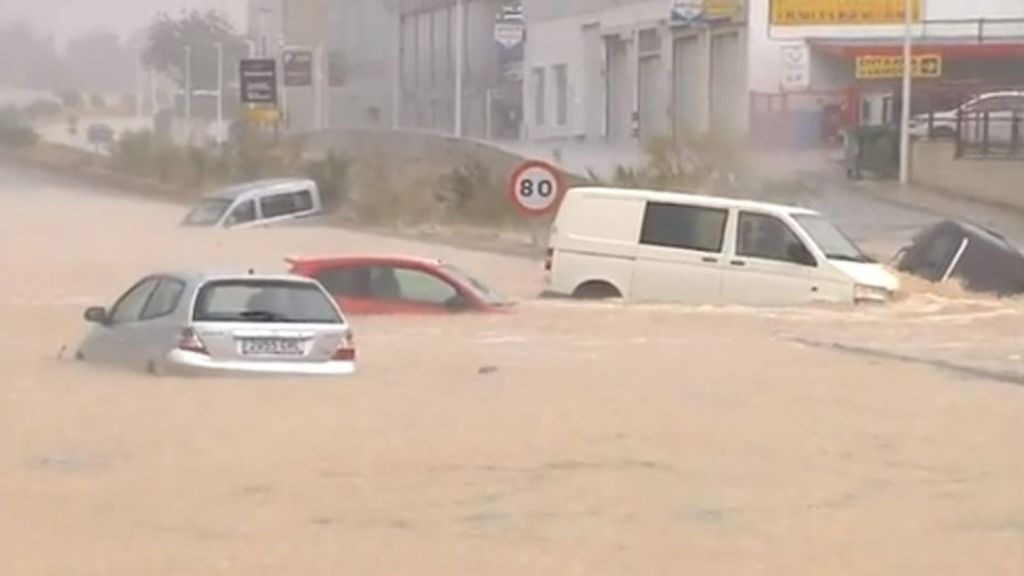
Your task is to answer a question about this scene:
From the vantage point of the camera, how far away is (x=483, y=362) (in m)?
23.0

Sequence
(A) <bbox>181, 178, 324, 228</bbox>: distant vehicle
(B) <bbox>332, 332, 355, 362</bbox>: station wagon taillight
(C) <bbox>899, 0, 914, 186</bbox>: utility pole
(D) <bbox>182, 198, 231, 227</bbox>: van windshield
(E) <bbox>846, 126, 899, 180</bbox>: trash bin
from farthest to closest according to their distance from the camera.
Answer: (E) <bbox>846, 126, 899, 180</bbox>: trash bin < (C) <bbox>899, 0, 914, 186</bbox>: utility pole < (D) <bbox>182, 198, 231, 227</bbox>: van windshield < (A) <bbox>181, 178, 324, 228</bbox>: distant vehicle < (B) <bbox>332, 332, 355, 362</bbox>: station wagon taillight

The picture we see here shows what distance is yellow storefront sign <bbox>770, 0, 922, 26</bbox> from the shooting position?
211ft

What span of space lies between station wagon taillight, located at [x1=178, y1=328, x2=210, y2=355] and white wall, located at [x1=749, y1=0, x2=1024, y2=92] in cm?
4692

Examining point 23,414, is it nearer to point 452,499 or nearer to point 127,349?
point 127,349

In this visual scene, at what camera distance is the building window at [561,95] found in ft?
268

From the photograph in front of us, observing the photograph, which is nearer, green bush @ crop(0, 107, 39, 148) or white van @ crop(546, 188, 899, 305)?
white van @ crop(546, 188, 899, 305)

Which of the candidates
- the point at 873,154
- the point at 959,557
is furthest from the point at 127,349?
the point at 873,154

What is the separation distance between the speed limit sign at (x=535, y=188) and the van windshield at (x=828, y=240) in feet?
16.4

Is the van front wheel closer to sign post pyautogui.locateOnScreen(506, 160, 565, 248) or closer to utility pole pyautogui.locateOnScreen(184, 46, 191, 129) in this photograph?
sign post pyautogui.locateOnScreen(506, 160, 565, 248)

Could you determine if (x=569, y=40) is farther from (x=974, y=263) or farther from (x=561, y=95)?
(x=974, y=263)

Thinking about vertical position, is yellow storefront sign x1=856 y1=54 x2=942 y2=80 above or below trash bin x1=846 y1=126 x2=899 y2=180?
above

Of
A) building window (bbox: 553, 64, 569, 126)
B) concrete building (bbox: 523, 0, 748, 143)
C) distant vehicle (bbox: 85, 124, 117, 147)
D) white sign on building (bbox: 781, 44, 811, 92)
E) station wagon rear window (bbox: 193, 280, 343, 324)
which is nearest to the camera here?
station wagon rear window (bbox: 193, 280, 343, 324)

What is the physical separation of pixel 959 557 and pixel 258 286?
350 inches

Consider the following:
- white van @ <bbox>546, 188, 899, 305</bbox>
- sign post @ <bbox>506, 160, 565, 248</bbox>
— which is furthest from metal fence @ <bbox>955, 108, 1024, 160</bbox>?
white van @ <bbox>546, 188, 899, 305</bbox>
